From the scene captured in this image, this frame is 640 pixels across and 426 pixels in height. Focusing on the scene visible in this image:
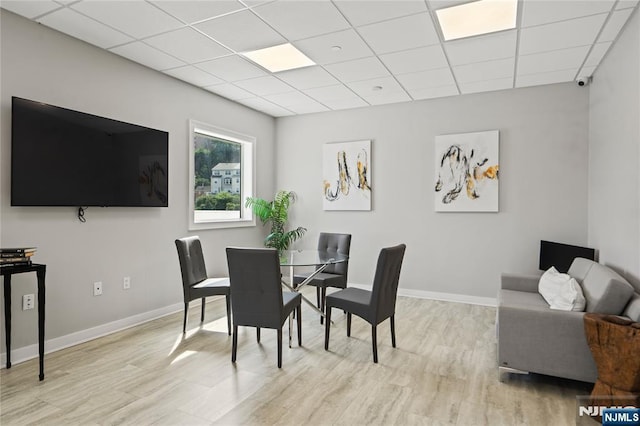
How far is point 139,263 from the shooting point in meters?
4.02

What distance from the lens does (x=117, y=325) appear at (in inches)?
149

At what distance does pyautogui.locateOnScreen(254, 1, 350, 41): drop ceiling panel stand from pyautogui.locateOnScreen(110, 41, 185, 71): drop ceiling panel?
1.33m

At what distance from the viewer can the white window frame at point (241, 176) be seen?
4.67m

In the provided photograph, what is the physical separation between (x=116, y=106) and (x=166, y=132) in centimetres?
61

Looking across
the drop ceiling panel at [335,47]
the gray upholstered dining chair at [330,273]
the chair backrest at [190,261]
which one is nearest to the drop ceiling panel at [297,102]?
the drop ceiling panel at [335,47]

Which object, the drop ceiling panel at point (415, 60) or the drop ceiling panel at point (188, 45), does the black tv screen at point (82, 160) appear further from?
the drop ceiling panel at point (415, 60)

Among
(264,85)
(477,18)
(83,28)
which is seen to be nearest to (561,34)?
(477,18)

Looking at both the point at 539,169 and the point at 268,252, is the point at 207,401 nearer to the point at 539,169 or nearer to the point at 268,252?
the point at 268,252

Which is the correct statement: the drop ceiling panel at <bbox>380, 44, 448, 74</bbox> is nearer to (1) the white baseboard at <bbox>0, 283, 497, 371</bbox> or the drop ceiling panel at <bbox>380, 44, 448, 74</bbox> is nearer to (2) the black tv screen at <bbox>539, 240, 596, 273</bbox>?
(2) the black tv screen at <bbox>539, 240, 596, 273</bbox>

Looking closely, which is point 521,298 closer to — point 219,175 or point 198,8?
point 198,8

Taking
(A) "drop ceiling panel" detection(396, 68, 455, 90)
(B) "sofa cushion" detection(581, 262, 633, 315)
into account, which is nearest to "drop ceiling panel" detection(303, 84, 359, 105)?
(A) "drop ceiling panel" detection(396, 68, 455, 90)

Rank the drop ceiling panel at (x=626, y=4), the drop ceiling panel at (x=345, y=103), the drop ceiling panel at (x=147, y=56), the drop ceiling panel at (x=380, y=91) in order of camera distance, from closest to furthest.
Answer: the drop ceiling panel at (x=626, y=4) → the drop ceiling panel at (x=147, y=56) → the drop ceiling panel at (x=380, y=91) → the drop ceiling panel at (x=345, y=103)

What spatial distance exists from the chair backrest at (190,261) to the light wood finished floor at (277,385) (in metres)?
0.54

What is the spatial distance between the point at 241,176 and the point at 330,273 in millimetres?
2433
